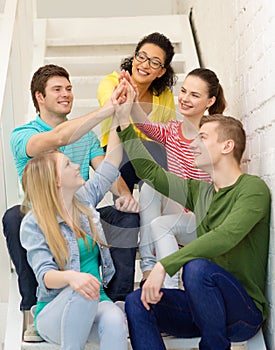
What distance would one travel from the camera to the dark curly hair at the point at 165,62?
10.0 ft

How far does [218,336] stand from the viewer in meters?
2.31

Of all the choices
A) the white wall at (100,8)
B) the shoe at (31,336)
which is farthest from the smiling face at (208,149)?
the white wall at (100,8)

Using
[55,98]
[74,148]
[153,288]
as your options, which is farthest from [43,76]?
[153,288]

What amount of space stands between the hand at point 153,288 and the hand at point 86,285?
0.46ft

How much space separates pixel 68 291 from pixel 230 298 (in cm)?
48

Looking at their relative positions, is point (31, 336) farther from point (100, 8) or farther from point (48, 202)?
point (100, 8)

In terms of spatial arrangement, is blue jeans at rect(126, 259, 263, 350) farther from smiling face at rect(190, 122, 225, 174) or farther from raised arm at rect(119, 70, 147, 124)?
raised arm at rect(119, 70, 147, 124)

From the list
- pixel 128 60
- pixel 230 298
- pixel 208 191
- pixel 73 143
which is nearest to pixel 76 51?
pixel 128 60

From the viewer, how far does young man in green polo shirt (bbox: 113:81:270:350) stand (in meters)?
2.31

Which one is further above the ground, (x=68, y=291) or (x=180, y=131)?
(x=180, y=131)

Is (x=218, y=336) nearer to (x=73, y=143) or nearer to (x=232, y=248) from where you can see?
(x=232, y=248)

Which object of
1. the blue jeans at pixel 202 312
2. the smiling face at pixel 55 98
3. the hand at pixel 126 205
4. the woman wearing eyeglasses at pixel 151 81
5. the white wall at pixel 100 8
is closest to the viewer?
the blue jeans at pixel 202 312

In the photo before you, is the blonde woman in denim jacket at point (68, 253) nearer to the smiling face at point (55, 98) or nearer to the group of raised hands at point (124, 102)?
the group of raised hands at point (124, 102)

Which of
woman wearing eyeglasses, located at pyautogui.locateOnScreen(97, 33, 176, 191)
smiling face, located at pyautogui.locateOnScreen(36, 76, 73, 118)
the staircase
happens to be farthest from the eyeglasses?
the staircase
